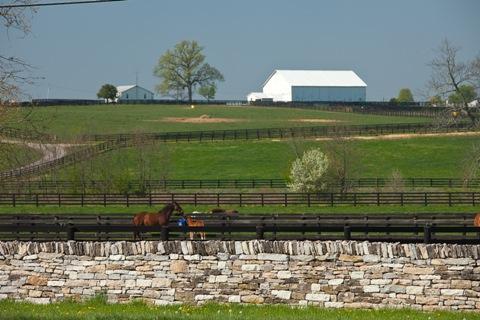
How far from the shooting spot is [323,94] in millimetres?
165625

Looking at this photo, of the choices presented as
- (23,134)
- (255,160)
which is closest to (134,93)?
(255,160)

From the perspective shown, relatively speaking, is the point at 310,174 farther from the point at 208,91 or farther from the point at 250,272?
the point at 208,91

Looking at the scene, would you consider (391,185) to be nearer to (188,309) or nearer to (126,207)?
(126,207)

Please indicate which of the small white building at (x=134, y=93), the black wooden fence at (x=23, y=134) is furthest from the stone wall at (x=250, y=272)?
the small white building at (x=134, y=93)

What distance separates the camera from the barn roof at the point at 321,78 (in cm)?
16662

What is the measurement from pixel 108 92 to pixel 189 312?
442ft

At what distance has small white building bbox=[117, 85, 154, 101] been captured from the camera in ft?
585

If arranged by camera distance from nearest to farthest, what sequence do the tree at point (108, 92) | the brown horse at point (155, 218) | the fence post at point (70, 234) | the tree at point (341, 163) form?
1. the fence post at point (70, 234)
2. the brown horse at point (155, 218)
3. the tree at point (341, 163)
4. the tree at point (108, 92)

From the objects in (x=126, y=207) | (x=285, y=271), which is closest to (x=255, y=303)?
(x=285, y=271)

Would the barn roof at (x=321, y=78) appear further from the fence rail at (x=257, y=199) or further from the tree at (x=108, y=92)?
the fence rail at (x=257, y=199)

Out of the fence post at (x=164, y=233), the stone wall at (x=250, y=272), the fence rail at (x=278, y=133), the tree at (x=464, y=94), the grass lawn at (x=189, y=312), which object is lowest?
the grass lawn at (x=189, y=312)

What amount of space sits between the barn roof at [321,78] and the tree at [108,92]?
31.3 m

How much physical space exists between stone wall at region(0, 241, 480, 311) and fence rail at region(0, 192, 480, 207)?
90.1 ft

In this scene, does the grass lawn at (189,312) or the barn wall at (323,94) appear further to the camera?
the barn wall at (323,94)
